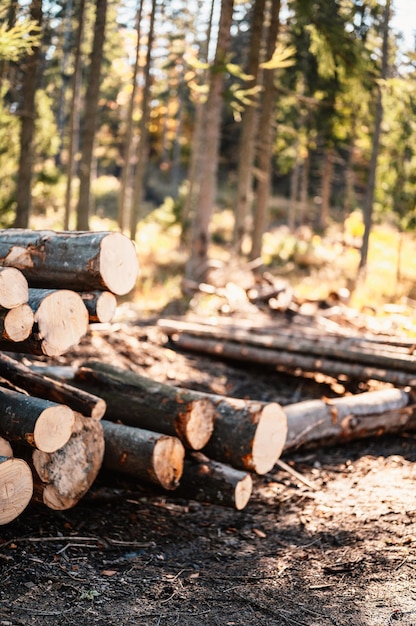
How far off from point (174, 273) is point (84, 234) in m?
16.8

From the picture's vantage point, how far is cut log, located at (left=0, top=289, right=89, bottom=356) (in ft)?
15.6

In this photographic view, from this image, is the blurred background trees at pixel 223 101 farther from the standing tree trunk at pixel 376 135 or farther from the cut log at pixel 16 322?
the cut log at pixel 16 322

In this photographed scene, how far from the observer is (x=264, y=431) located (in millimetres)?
5773

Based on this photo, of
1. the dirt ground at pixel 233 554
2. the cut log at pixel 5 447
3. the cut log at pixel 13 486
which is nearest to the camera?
the dirt ground at pixel 233 554

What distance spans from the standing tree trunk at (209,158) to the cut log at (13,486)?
1030 centimetres

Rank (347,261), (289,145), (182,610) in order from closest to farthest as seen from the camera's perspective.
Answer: (182,610) < (347,261) < (289,145)

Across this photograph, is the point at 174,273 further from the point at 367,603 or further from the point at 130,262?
the point at 367,603

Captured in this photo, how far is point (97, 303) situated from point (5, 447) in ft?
4.12

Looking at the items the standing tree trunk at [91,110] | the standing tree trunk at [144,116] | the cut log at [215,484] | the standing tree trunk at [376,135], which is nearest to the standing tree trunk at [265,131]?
the standing tree trunk at [376,135]

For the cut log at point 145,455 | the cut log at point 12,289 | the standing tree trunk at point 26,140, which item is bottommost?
the cut log at point 145,455

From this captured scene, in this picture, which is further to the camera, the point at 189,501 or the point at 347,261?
the point at 347,261

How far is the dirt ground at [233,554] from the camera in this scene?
400 cm

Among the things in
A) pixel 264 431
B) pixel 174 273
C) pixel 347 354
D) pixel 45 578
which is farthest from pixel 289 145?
pixel 45 578

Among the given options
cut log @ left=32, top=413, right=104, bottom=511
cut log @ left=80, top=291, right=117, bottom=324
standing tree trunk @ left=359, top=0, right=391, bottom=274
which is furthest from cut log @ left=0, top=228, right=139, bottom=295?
standing tree trunk @ left=359, top=0, right=391, bottom=274
